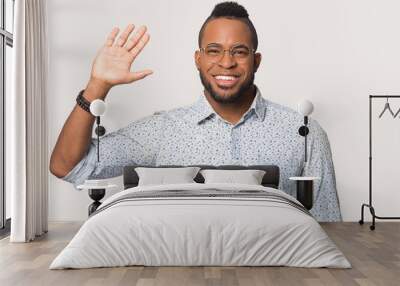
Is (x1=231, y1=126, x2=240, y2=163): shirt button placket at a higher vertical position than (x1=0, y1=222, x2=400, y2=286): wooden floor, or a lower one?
higher

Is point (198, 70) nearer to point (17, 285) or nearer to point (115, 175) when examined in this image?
point (115, 175)

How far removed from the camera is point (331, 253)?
4375 millimetres

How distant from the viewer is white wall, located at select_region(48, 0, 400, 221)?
6898 millimetres

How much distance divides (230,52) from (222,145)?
103cm

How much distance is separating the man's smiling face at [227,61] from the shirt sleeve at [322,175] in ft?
3.10

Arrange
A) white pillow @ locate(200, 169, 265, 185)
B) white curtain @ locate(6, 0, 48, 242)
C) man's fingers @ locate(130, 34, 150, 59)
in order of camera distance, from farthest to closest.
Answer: man's fingers @ locate(130, 34, 150, 59), white pillow @ locate(200, 169, 265, 185), white curtain @ locate(6, 0, 48, 242)

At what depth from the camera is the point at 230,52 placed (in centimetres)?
675

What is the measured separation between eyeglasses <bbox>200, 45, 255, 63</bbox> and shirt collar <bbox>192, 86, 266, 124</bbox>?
1.36 feet

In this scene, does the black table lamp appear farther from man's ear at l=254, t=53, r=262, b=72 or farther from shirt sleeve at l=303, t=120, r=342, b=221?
man's ear at l=254, t=53, r=262, b=72

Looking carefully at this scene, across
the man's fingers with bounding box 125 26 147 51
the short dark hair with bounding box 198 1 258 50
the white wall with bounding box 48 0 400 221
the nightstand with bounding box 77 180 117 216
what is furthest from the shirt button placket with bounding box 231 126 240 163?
the man's fingers with bounding box 125 26 147 51

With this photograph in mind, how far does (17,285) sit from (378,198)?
443cm

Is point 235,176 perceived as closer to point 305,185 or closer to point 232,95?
point 305,185

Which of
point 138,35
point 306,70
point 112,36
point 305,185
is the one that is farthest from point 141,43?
point 305,185

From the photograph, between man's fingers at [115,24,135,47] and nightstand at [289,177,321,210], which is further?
man's fingers at [115,24,135,47]
